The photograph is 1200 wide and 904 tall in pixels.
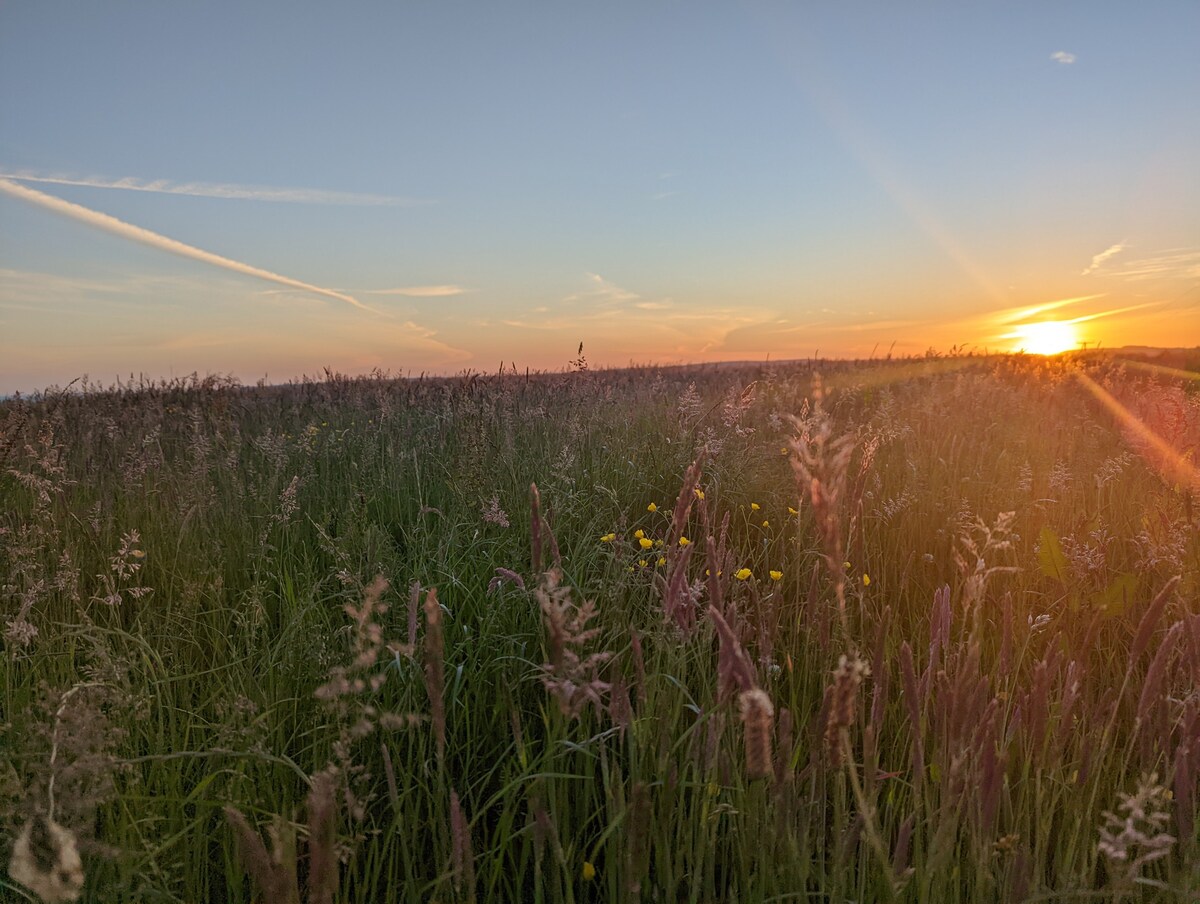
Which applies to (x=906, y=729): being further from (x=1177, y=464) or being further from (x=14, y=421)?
(x=14, y=421)

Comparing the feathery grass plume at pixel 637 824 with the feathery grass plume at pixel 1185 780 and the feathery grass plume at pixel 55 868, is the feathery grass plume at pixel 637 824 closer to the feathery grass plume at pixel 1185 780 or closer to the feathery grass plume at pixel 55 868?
the feathery grass plume at pixel 55 868

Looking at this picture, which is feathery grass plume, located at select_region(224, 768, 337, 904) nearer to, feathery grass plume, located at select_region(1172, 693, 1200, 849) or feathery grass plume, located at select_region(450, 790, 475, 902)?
feathery grass plume, located at select_region(450, 790, 475, 902)

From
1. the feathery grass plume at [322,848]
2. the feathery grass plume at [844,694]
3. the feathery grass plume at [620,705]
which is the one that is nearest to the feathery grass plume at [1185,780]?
the feathery grass plume at [844,694]

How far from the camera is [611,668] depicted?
1.28 metres

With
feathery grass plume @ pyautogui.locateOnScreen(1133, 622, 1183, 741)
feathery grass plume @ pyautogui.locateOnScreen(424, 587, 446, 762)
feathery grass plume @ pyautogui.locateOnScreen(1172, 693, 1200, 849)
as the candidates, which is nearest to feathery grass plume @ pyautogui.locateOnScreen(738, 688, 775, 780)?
feathery grass plume @ pyautogui.locateOnScreen(424, 587, 446, 762)

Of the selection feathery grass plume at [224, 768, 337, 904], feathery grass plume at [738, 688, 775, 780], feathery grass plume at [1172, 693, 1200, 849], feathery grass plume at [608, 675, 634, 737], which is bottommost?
feathery grass plume at [1172, 693, 1200, 849]

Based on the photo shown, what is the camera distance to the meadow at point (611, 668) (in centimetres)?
111

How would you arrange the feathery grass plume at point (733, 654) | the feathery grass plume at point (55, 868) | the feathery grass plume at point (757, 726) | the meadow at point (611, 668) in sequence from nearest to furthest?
the feathery grass plume at point (55, 868), the feathery grass plume at point (757, 726), the feathery grass plume at point (733, 654), the meadow at point (611, 668)

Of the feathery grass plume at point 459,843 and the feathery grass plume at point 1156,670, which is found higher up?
the feathery grass plume at point 1156,670

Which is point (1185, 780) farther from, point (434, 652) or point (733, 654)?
point (434, 652)

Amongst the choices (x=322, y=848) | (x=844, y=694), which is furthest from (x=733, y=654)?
(x=322, y=848)

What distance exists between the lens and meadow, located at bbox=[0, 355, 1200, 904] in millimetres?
1105

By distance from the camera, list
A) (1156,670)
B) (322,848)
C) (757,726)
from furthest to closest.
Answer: (1156,670), (757,726), (322,848)

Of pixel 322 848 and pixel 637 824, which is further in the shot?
pixel 637 824
